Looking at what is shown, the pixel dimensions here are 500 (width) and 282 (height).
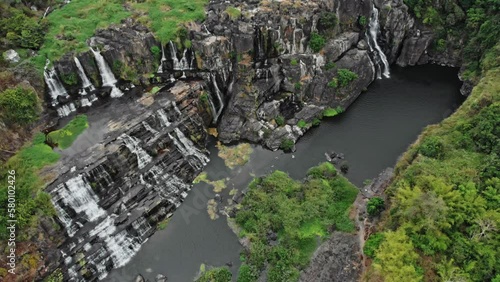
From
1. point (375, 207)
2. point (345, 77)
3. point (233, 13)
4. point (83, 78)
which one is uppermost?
point (233, 13)

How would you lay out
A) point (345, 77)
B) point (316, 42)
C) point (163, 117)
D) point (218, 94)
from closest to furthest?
point (163, 117) < point (218, 94) < point (345, 77) < point (316, 42)

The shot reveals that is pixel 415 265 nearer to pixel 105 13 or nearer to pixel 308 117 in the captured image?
pixel 308 117

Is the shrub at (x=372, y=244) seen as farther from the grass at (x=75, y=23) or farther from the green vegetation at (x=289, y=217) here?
the grass at (x=75, y=23)

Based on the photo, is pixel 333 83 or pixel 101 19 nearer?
pixel 333 83

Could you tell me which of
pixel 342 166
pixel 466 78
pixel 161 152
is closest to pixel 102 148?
pixel 161 152

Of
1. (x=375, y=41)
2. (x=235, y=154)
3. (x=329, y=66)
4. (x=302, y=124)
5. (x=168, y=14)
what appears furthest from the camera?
→ (x=375, y=41)

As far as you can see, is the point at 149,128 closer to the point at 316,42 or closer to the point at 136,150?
the point at 136,150

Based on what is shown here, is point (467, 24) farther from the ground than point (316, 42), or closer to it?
closer to it

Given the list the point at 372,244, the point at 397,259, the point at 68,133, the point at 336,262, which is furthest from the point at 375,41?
the point at 68,133
